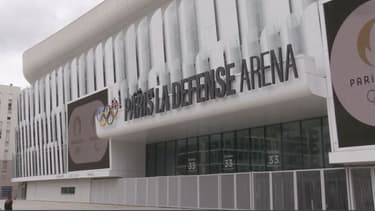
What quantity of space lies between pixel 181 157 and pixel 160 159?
247 cm

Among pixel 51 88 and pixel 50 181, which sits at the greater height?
pixel 51 88

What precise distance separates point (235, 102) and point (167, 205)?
1021 centimetres

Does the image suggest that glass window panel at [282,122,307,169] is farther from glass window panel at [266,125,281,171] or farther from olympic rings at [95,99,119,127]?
olympic rings at [95,99,119,127]

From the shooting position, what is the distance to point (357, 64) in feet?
62.2

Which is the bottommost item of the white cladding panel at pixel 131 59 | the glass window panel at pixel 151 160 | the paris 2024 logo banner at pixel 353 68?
the glass window panel at pixel 151 160

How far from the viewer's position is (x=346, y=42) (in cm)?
1944

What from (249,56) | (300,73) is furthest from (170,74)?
(300,73)

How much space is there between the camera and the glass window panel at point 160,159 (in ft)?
119

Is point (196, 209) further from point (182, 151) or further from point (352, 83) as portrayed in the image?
point (352, 83)

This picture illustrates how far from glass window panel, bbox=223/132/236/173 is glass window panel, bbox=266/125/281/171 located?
113 inches

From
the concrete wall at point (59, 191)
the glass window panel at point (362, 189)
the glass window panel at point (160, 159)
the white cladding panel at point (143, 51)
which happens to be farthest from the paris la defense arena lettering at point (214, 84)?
the concrete wall at point (59, 191)

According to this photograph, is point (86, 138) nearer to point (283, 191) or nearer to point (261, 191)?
point (261, 191)

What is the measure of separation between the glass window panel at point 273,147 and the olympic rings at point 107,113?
37.6 feet

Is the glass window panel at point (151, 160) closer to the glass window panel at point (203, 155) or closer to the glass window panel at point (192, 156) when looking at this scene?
the glass window panel at point (192, 156)
